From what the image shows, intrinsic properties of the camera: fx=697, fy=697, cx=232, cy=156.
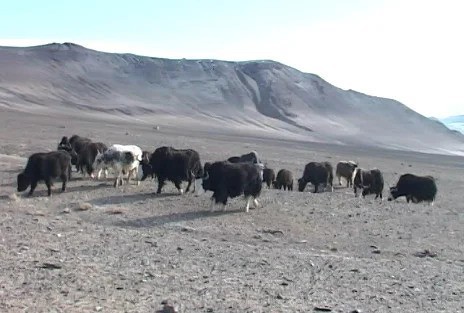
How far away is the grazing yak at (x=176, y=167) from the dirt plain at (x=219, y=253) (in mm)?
444

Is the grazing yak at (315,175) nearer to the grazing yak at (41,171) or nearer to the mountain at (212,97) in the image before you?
the grazing yak at (41,171)

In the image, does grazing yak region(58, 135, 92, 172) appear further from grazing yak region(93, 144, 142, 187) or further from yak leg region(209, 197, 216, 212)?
yak leg region(209, 197, 216, 212)

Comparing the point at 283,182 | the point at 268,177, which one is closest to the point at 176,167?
the point at 268,177

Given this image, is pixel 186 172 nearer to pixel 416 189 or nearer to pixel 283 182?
pixel 283 182

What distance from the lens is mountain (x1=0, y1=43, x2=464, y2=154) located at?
10269cm

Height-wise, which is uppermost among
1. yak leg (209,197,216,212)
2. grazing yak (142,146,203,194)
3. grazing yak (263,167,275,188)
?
grazing yak (142,146,203,194)

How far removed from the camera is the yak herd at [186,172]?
54.3 ft

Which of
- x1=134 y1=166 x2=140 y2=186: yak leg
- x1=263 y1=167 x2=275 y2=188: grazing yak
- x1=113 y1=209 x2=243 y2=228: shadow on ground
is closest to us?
x1=113 y1=209 x2=243 y2=228: shadow on ground

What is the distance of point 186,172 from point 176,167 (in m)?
0.31

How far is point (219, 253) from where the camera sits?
1134cm

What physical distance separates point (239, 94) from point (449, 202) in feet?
333

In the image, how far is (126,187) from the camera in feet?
62.4

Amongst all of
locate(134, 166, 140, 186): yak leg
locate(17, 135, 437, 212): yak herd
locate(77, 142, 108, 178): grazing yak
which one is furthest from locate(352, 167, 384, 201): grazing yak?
locate(77, 142, 108, 178): grazing yak

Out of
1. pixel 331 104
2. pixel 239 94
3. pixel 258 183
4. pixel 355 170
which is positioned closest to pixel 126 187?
pixel 258 183
